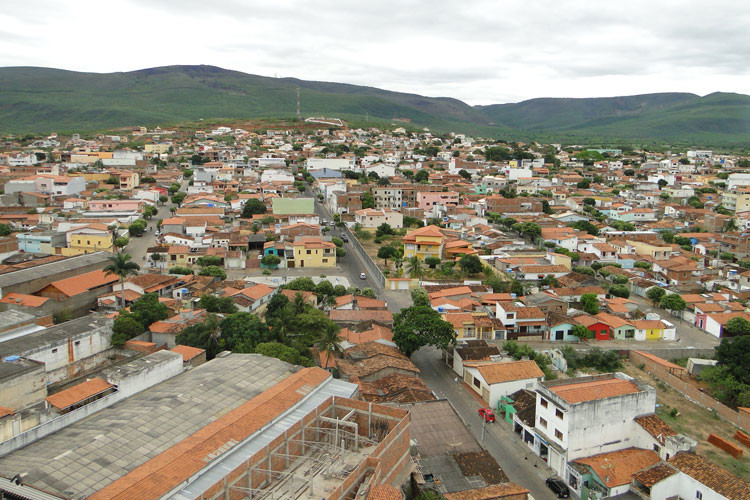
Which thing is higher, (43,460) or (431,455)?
(43,460)

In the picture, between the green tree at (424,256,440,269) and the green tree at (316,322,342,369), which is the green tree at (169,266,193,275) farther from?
the green tree at (424,256,440,269)

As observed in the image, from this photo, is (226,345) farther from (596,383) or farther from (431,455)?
(596,383)

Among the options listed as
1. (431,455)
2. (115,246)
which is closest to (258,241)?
(115,246)

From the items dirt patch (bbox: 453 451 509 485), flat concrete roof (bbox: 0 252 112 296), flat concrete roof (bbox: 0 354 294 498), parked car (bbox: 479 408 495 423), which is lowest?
parked car (bbox: 479 408 495 423)

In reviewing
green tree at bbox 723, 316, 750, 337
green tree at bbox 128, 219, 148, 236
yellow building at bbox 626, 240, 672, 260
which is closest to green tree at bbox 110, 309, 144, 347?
green tree at bbox 128, 219, 148, 236

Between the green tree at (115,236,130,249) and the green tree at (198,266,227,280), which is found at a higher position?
the green tree at (115,236,130,249)

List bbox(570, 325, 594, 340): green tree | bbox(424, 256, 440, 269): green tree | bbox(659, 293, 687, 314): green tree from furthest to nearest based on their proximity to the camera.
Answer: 1. bbox(424, 256, 440, 269): green tree
2. bbox(659, 293, 687, 314): green tree
3. bbox(570, 325, 594, 340): green tree
